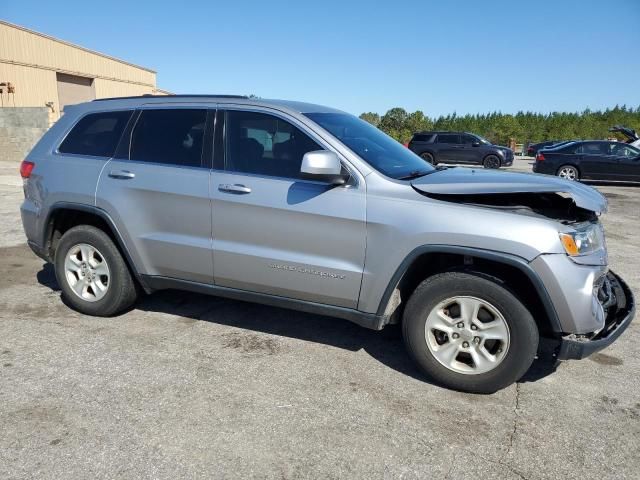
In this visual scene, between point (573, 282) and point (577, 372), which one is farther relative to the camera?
point (577, 372)

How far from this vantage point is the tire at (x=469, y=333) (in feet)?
9.98

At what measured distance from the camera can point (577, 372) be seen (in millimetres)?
3584

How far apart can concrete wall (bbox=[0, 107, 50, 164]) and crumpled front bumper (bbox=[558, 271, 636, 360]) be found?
63.2 ft

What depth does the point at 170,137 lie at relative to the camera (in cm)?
396

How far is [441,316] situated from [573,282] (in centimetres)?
79

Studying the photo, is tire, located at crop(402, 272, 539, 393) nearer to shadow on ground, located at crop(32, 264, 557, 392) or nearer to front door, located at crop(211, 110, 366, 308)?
shadow on ground, located at crop(32, 264, 557, 392)

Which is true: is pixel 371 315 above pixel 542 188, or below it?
below

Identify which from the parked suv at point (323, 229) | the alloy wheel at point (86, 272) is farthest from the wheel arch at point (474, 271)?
the alloy wheel at point (86, 272)

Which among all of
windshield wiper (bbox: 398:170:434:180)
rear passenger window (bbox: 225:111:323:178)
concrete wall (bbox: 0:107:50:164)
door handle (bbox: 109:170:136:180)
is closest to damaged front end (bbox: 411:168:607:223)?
windshield wiper (bbox: 398:170:434:180)

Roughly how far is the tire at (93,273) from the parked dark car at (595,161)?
50.5ft

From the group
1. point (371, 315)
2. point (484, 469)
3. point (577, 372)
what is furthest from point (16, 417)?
point (577, 372)

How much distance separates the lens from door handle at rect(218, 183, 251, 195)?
11.7ft

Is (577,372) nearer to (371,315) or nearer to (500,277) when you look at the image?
(500,277)

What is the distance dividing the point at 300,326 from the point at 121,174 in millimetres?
1903
